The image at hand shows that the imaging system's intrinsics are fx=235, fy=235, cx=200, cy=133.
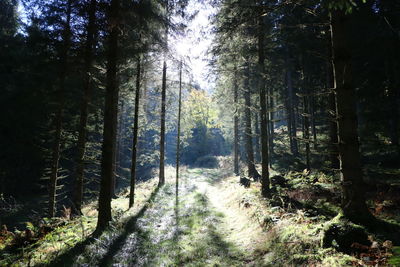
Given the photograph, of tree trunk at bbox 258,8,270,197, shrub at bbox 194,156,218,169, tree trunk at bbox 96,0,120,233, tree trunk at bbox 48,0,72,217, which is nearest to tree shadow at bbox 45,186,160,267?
tree trunk at bbox 96,0,120,233

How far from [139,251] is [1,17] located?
31.6m

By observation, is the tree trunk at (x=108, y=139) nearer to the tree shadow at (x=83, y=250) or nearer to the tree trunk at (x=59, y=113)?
the tree shadow at (x=83, y=250)

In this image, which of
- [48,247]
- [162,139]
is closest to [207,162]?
[162,139]

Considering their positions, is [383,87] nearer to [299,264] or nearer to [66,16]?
[299,264]

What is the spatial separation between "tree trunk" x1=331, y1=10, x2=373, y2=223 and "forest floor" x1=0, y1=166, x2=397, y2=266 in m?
0.63

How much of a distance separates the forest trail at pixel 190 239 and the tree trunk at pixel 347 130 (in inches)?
106

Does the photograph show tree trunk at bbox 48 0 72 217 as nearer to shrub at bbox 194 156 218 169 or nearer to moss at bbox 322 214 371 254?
moss at bbox 322 214 371 254

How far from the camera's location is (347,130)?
5.19m

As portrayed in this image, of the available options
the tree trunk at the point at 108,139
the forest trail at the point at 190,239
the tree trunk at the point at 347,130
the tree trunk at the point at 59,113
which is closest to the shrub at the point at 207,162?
the forest trail at the point at 190,239

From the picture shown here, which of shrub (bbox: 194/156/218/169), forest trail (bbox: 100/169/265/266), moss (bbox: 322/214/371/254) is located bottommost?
forest trail (bbox: 100/169/265/266)

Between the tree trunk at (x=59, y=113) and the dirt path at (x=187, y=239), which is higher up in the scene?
the tree trunk at (x=59, y=113)

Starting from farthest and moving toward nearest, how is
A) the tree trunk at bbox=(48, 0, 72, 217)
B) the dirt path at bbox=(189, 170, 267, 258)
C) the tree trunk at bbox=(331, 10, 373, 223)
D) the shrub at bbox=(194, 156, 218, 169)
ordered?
the shrub at bbox=(194, 156, 218, 169)
the tree trunk at bbox=(48, 0, 72, 217)
the dirt path at bbox=(189, 170, 267, 258)
the tree trunk at bbox=(331, 10, 373, 223)

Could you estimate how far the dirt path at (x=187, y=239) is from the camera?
20.2 ft

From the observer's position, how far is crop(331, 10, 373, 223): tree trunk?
16.7 feet
